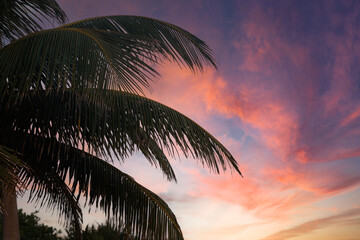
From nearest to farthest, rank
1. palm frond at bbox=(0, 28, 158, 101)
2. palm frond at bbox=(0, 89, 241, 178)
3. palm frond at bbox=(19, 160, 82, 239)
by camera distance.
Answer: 1. palm frond at bbox=(0, 28, 158, 101)
2. palm frond at bbox=(0, 89, 241, 178)
3. palm frond at bbox=(19, 160, 82, 239)

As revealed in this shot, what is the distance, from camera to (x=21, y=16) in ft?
20.6

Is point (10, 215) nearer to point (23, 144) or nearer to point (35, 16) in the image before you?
point (23, 144)

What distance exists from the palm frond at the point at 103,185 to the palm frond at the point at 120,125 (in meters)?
0.47

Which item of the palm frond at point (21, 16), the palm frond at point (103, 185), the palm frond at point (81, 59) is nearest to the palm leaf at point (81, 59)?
the palm frond at point (81, 59)

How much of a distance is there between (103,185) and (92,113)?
191 cm

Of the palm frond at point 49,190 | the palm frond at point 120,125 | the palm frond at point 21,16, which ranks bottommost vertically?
the palm frond at point 49,190

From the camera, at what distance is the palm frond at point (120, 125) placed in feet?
18.6

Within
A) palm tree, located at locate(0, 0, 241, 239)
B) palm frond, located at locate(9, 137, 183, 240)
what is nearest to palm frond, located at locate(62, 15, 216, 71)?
palm tree, located at locate(0, 0, 241, 239)

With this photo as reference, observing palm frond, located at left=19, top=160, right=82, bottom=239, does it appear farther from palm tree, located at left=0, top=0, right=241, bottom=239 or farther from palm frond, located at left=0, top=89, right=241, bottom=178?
palm frond, located at left=0, top=89, right=241, bottom=178

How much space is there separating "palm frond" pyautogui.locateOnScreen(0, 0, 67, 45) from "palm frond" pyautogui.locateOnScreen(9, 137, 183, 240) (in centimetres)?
186

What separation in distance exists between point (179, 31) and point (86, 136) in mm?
2423

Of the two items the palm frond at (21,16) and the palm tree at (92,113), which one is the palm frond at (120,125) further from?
the palm frond at (21,16)

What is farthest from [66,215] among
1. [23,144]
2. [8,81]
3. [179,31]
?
[179,31]

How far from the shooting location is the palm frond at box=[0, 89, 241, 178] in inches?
224
